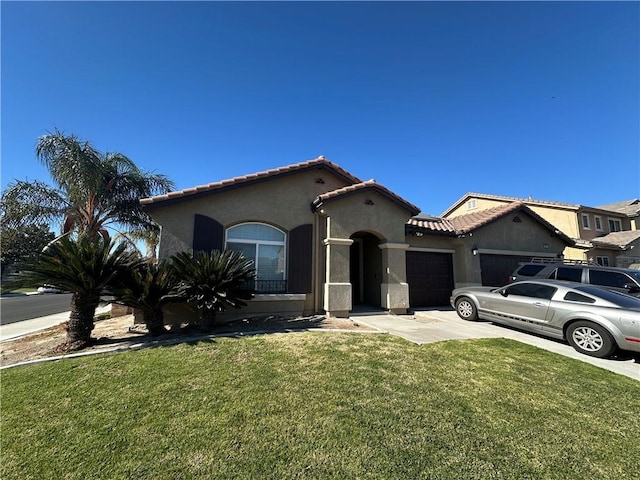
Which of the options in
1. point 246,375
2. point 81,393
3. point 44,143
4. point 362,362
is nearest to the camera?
point 81,393

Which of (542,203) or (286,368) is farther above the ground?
(542,203)

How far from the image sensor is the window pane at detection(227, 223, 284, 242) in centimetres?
973

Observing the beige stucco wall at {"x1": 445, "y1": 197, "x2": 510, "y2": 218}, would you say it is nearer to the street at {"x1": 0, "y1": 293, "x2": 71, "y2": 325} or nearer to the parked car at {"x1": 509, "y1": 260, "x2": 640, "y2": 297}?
the parked car at {"x1": 509, "y1": 260, "x2": 640, "y2": 297}

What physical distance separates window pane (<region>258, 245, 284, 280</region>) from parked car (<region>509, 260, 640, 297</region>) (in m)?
9.23

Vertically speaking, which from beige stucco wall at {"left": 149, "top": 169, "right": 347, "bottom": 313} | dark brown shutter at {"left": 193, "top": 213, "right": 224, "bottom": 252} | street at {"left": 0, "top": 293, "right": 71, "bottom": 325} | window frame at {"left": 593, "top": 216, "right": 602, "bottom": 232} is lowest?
street at {"left": 0, "top": 293, "right": 71, "bottom": 325}

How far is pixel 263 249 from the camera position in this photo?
998cm

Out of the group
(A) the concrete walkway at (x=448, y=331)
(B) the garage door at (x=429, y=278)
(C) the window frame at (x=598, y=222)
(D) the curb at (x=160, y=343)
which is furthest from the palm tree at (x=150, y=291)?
(C) the window frame at (x=598, y=222)

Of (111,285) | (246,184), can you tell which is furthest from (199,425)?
(246,184)

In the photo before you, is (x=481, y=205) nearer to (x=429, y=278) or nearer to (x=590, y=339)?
(x=429, y=278)

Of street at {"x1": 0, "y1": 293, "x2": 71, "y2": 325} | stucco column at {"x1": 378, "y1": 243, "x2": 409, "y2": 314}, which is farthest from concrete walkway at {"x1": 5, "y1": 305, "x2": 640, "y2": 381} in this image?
street at {"x1": 0, "y1": 293, "x2": 71, "y2": 325}

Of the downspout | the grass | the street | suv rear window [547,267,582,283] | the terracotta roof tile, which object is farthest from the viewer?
the terracotta roof tile

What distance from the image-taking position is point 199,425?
3436 millimetres

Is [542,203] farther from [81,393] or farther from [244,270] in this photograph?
[81,393]

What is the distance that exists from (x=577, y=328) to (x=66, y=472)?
9851 millimetres
